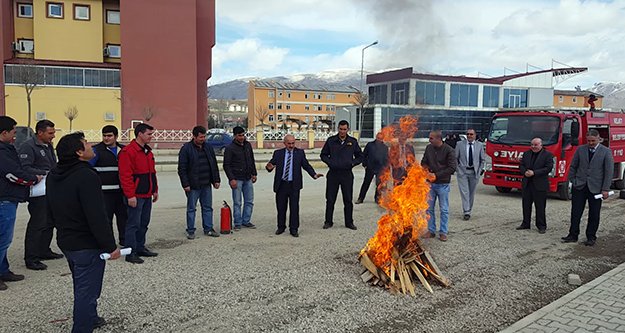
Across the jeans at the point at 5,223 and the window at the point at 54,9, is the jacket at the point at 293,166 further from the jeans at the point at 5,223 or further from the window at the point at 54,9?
the window at the point at 54,9

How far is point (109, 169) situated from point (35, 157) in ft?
3.03

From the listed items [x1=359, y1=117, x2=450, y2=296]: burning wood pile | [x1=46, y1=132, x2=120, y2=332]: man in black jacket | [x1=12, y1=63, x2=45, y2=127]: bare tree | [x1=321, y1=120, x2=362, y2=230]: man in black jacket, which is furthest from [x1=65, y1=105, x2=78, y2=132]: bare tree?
[x1=46, y1=132, x2=120, y2=332]: man in black jacket

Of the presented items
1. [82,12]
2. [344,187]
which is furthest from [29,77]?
[344,187]

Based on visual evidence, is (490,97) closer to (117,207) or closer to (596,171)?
(596,171)

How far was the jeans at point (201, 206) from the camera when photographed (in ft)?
26.1

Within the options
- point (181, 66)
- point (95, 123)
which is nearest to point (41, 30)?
point (95, 123)

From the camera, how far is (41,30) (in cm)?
3619

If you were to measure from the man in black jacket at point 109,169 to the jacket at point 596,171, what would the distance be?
7.64 meters

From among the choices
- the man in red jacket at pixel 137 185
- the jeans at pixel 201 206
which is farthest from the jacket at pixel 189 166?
the man in red jacket at pixel 137 185

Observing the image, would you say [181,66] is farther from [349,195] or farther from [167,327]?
[167,327]

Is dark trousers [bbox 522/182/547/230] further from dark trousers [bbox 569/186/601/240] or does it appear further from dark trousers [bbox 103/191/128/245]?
dark trousers [bbox 103/191/128/245]

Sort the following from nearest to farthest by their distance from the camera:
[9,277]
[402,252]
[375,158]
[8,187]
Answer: [8,187] → [9,277] → [402,252] → [375,158]

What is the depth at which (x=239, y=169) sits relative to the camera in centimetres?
879

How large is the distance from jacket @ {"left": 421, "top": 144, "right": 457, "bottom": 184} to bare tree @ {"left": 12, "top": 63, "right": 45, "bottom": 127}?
31137 millimetres
